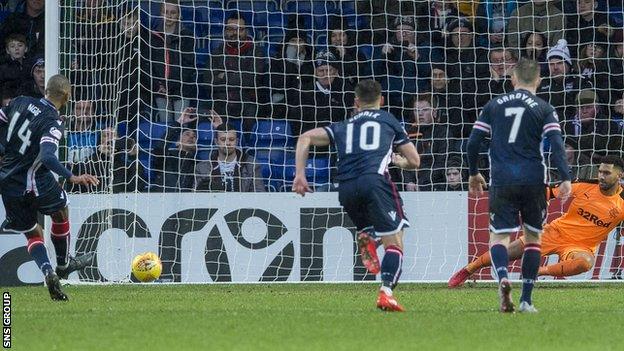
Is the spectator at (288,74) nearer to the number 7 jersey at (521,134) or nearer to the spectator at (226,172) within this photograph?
the spectator at (226,172)

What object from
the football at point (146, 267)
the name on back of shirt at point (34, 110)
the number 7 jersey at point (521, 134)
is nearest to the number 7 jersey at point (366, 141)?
the number 7 jersey at point (521, 134)

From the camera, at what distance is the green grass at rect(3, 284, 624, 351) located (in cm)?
766

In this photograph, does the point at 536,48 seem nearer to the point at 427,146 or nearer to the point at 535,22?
the point at 535,22

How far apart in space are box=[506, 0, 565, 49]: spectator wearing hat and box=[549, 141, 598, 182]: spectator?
4.95 ft

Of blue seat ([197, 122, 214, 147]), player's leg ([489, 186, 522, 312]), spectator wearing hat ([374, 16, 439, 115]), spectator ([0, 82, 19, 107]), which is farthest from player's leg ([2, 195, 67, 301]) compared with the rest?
spectator wearing hat ([374, 16, 439, 115])

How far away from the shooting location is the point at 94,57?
15.8 m

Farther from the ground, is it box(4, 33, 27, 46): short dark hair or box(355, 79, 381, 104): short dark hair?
box(4, 33, 27, 46): short dark hair

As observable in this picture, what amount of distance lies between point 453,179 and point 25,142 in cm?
590

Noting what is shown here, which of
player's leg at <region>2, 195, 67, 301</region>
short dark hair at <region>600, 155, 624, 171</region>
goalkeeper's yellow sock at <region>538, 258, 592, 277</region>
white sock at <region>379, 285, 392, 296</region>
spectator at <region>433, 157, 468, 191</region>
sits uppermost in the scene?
short dark hair at <region>600, 155, 624, 171</region>

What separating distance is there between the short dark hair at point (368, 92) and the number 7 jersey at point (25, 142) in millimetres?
2910

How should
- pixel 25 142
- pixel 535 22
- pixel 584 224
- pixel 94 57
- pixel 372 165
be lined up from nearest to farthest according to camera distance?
pixel 372 165, pixel 25 142, pixel 584 224, pixel 94 57, pixel 535 22

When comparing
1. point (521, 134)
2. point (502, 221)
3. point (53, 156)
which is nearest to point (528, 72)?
point (521, 134)

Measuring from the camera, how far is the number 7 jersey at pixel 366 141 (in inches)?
397

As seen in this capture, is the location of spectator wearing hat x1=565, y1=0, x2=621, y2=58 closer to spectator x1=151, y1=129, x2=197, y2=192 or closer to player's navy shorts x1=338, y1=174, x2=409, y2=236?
spectator x1=151, y1=129, x2=197, y2=192
